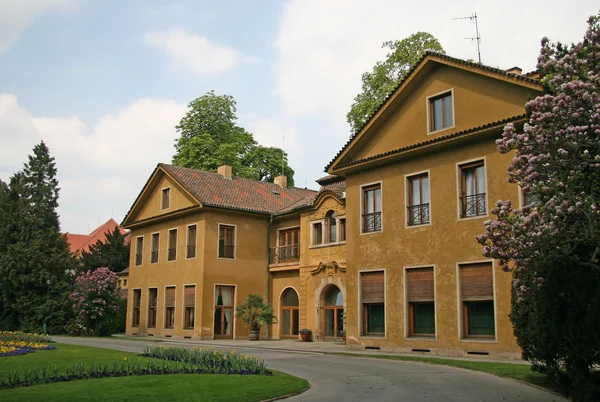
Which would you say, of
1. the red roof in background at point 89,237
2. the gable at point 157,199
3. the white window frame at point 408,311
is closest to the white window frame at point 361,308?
the white window frame at point 408,311

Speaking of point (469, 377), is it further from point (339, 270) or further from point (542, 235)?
point (339, 270)

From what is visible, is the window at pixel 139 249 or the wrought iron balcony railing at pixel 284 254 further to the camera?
the window at pixel 139 249

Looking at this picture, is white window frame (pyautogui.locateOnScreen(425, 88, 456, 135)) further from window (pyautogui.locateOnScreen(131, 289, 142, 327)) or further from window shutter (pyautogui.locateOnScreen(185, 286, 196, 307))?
window (pyautogui.locateOnScreen(131, 289, 142, 327))

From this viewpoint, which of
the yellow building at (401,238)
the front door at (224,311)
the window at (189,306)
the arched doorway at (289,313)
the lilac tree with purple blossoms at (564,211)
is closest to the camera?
the lilac tree with purple blossoms at (564,211)

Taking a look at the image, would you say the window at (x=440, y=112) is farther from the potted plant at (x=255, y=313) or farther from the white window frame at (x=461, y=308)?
the potted plant at (x=255, y=313)

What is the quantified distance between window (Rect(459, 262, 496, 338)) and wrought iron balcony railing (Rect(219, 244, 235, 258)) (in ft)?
56.7

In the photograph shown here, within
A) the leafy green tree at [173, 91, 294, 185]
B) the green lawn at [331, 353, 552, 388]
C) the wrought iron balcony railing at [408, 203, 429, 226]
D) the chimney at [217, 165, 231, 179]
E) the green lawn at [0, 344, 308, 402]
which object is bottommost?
the green lawn at [0, 344, 308, 402]

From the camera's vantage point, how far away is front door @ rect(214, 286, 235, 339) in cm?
3462

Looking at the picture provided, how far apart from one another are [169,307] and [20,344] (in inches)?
530

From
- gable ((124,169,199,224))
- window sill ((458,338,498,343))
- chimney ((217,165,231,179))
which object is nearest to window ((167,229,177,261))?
gable ((124,169,199,224))

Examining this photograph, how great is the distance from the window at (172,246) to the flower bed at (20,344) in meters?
10.9

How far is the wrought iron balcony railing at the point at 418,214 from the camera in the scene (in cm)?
2262

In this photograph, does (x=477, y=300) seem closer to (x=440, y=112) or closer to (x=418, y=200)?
(x=418, y=200)

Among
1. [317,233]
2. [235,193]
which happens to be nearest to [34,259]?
[235,193]
